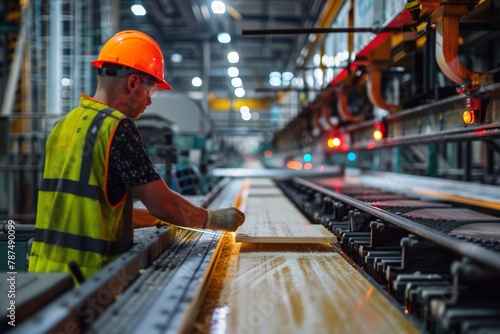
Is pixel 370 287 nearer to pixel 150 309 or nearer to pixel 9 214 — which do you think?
pixel 150 309

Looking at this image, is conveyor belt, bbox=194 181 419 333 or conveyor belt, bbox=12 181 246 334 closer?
conveyor belt, bbox=12 181 246 334

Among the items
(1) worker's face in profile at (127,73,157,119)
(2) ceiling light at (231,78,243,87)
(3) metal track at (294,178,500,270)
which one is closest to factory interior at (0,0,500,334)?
(3) metal track at (294,178,500,270)

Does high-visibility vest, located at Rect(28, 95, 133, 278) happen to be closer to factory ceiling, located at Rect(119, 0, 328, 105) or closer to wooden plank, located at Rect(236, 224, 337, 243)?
wooden plank, located at Rect(236, 224, 337, 243)

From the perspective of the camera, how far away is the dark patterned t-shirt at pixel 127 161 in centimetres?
181

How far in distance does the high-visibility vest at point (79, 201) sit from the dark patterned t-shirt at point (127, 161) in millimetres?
26

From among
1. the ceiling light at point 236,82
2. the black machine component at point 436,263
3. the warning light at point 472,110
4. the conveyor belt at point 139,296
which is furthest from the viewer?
the ceiling light at point 236,82

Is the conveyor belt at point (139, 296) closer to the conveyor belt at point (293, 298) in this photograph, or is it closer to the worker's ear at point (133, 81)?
the conveyor belt at point (293, 298)

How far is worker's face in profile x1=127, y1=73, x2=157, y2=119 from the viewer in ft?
6.81

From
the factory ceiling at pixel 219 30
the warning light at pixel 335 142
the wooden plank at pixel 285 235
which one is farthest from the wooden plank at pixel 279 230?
the factory ceiling at pixel 219 30

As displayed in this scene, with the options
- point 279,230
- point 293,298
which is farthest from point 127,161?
point 279,230

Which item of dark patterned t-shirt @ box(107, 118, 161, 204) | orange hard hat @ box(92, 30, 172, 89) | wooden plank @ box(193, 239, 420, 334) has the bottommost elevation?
wooden plank @ box(193, 239, 420, 334)

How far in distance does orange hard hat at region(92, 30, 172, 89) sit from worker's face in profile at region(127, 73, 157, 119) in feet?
0.14

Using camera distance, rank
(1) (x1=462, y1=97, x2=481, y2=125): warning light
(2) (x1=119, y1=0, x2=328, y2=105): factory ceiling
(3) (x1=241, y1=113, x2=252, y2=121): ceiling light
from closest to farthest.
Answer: (1) (x1=462, y1=97, x2=481, y2=125): warning light < (2) (x1=119, y1=0, x2=328, y2=105): factory ceiling < (3) (x1=241, y1=113, x2=252, y2=121): ceiling light

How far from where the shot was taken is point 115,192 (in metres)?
1.87
